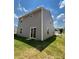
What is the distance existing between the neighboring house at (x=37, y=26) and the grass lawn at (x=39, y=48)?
58mm

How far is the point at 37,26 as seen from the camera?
1.71 meters

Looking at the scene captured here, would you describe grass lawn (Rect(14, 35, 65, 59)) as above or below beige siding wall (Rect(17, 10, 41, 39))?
below

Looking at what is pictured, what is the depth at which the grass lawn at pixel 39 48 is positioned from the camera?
5.38ft

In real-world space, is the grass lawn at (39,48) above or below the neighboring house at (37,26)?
below

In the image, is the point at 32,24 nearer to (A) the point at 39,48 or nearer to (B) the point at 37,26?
(B) the point at 37,26

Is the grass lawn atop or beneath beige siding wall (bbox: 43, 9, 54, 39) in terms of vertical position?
beneath

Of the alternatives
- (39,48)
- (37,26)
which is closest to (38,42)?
(39,48)

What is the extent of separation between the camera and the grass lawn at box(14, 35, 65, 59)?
64.6 inches

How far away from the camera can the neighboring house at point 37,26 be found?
1709 millimetres

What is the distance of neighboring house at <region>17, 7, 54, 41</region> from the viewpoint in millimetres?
1709

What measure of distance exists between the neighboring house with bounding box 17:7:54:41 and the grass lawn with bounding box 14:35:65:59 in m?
0.06
